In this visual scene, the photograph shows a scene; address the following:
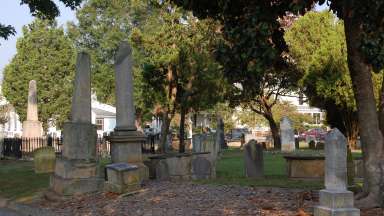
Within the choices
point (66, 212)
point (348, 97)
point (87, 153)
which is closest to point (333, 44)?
point (348, 97)

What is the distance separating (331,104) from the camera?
35.8m

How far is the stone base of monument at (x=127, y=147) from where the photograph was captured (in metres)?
13.9

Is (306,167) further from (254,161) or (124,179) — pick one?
(124,179)

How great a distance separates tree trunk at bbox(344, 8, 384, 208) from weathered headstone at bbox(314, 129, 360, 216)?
1.14 m

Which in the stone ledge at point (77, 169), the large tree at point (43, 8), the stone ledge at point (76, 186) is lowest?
the stone ledge at point (76, 186)

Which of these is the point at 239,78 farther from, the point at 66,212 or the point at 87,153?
the point at 87,153

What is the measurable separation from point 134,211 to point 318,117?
251 feet

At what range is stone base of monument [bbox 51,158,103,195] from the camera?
43.0ft

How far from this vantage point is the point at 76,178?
520 inches

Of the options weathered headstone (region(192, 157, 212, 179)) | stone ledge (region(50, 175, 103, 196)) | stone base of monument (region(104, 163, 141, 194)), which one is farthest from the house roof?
stone base of monument (region(104, 163, 141, 194))

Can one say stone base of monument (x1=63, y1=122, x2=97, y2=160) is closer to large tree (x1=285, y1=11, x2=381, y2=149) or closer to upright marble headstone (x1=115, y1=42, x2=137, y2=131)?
upright marble headstone (x1=115, y1=42, x2=137, y2=131)

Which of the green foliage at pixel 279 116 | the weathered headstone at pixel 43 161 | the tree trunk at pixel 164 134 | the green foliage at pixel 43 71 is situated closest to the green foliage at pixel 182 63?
the tree trunk at pixel 164 134

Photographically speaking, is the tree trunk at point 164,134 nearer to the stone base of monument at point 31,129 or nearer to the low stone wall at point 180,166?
the stone base of monument at point 31,129

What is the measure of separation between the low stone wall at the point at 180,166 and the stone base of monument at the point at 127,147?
0.60 metres
